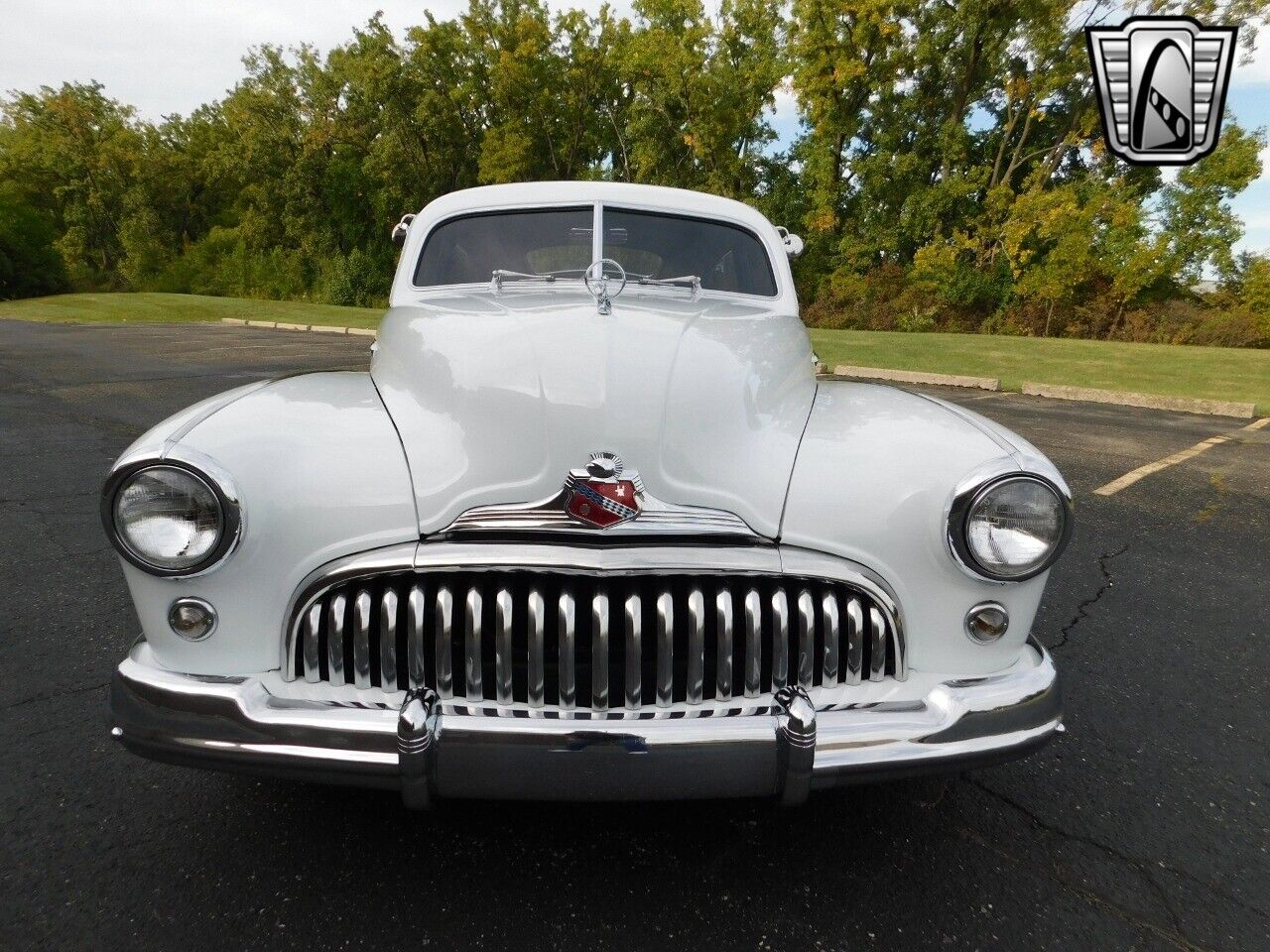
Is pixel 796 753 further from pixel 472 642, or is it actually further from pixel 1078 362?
pixel 1078 362

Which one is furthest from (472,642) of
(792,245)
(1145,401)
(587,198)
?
(1145,401)

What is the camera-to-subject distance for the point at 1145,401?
33.2 ft

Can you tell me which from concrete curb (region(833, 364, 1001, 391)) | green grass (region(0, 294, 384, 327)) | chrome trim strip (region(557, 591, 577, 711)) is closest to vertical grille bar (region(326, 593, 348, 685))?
chrome trim strip (region(557, 591, 577, 711))

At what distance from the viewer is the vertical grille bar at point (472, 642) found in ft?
5.50

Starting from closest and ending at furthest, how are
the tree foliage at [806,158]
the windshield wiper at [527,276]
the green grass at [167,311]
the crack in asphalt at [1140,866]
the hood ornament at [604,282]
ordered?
the crack in asphalt at [1140,866]
the hood ornament at [604,282]
the windshield wiper at [527,276]
the green grass at [167,311]
the tree foliage at [806,158]

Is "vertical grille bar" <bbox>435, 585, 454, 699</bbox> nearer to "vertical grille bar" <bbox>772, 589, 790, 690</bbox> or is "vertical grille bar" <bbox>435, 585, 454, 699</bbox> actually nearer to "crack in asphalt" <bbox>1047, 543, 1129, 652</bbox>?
"vertical grille bar" <bbox>772, 589, 790, 690</bbox>

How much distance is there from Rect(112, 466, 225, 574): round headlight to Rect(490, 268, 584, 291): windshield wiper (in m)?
1.50

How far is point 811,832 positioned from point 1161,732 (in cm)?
131

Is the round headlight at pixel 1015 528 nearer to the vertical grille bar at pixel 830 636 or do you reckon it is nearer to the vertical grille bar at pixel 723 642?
the vertical grille bar at pixel 830 636

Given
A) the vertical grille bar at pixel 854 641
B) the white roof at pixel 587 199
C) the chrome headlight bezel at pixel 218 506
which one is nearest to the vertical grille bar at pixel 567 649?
the vertical grille bar at pixel 854 641

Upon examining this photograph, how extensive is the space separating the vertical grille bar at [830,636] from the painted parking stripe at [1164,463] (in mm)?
4492

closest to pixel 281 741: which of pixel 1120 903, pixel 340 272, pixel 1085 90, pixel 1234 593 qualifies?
pixel 1120 903

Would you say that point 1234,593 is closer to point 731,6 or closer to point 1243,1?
point 1243,1

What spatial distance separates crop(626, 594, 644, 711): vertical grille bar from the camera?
1.67 metres
